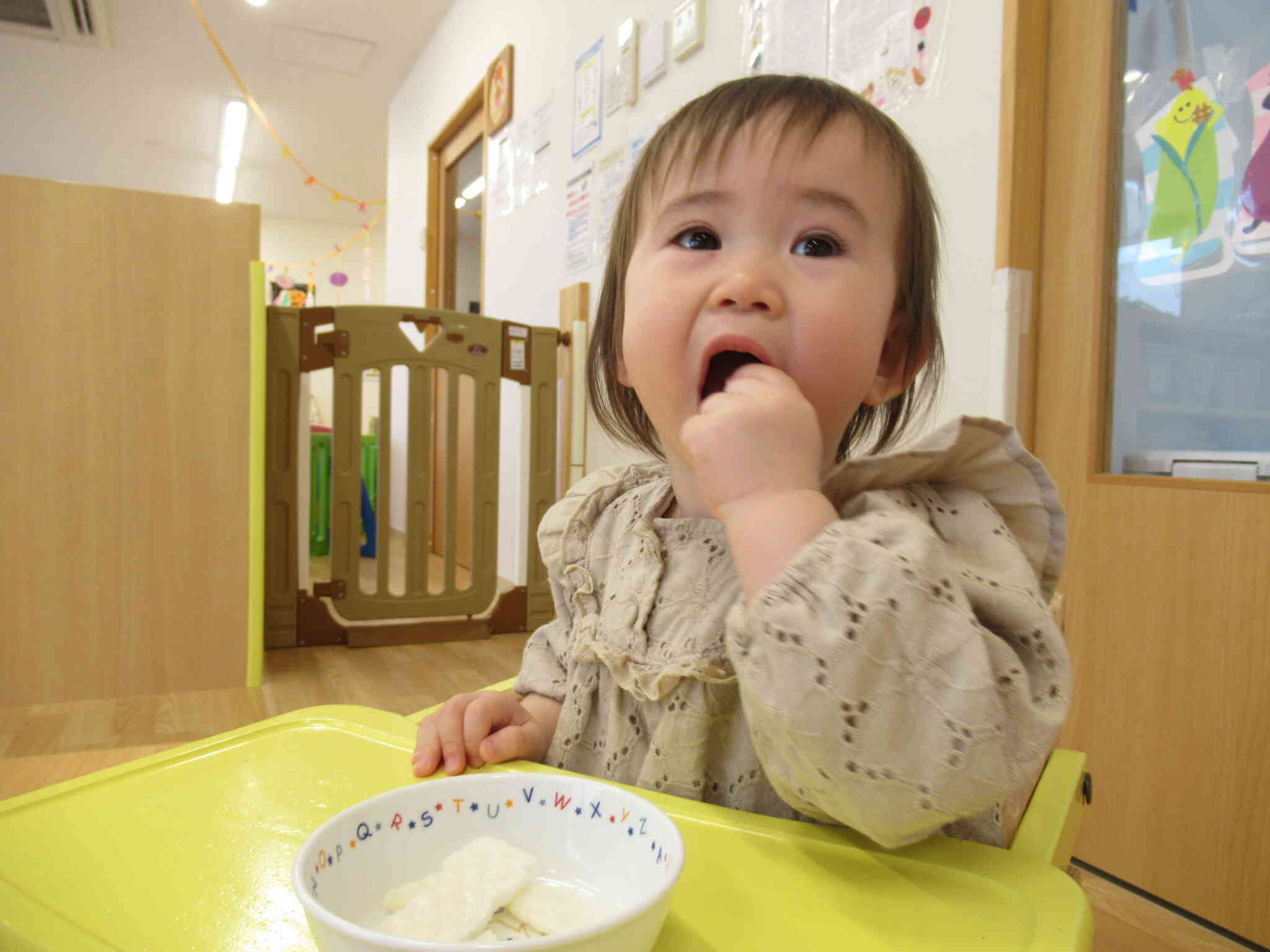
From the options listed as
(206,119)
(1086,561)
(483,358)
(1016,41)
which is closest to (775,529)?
(1086,561)

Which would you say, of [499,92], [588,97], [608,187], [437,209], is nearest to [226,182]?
[437,209]

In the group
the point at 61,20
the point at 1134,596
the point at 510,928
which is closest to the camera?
the point at 510,928

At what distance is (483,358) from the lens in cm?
225

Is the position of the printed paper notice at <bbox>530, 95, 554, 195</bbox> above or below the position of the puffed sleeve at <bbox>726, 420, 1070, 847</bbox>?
above

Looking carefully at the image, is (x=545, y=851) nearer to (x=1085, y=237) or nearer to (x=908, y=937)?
(x=908, y=937)

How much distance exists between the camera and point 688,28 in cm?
178

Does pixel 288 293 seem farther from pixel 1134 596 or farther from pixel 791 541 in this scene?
pixel 791 541

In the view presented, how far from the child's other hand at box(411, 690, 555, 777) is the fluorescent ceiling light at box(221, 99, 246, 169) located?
5247mm

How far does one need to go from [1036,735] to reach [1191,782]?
0.80 m

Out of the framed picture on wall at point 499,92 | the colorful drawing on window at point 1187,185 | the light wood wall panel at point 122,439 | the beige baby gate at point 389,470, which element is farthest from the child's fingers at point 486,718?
the framed picture on wall at point 499,92

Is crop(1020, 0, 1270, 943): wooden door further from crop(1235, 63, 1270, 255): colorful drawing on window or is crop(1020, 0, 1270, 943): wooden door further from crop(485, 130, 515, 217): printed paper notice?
crop(485, 130, 515, 217): printed paper notice

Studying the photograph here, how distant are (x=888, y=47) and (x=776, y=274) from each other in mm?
989

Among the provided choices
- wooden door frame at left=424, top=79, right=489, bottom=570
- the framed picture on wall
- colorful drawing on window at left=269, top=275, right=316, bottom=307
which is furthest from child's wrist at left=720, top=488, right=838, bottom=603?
colorful drawing on window at left=269, top=275, right=316, bottom=307

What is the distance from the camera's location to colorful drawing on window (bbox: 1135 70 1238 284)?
3.16 feet
